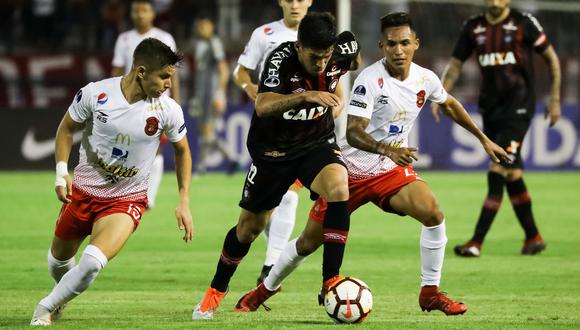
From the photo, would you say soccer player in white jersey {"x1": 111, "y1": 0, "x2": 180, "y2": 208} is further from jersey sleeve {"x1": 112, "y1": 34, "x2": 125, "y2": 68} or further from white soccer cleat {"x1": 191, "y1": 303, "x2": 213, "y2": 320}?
white soccer cleat {"x1": 191, "y1": 303, "x2": 213, "y2": 320}

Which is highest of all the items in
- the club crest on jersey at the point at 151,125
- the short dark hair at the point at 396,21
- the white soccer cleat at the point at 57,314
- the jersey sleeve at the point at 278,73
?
the short dark hair at the point at 396,21

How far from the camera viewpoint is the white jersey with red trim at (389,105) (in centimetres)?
793

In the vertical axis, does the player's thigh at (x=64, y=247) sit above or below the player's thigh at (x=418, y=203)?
below

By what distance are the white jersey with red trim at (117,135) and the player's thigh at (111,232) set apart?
19cm

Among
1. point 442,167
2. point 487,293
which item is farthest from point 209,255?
point 442,167

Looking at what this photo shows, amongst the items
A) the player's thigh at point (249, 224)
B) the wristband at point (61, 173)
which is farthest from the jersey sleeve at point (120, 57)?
the wristband at point (61, 173)

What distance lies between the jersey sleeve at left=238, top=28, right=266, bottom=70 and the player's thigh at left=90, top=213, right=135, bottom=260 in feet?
9.31

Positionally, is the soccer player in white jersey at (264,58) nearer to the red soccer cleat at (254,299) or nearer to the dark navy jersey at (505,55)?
the red soccer cleat at (254,299)

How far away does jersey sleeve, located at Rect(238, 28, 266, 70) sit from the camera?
31.7 feet

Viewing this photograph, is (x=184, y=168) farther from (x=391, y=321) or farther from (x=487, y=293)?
(x=487, y=293)

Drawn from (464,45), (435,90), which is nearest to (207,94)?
(464,45)

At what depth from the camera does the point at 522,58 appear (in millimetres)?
11711

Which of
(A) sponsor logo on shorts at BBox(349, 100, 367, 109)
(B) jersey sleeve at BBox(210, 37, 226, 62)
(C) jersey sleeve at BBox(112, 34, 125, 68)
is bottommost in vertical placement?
(B) jersey sleeve at BBox(210, 37, 226, 62)

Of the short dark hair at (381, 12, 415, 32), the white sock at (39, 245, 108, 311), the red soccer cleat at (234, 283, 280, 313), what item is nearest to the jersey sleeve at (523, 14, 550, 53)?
the short dark hair at (381, 12, 415, 32)
